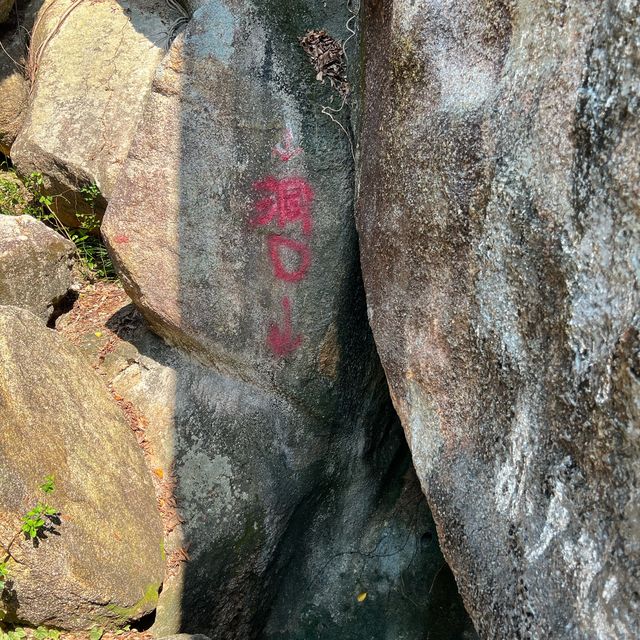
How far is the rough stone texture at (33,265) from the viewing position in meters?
3.82

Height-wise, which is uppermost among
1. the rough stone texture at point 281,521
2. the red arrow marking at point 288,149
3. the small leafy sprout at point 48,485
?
the red arrow marking at point 288,149

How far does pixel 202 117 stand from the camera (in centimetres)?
321

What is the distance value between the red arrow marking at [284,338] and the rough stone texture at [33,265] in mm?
1511

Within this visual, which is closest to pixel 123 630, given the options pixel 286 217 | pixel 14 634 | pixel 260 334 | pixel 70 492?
pixel 14 634

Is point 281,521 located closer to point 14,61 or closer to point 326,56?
point 326,56

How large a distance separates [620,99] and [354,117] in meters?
1.81

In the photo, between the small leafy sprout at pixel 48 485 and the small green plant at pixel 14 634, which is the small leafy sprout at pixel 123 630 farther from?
the small leafy sprout at pixel 48 485

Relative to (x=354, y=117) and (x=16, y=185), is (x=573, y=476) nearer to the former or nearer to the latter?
(x=354, y=117)

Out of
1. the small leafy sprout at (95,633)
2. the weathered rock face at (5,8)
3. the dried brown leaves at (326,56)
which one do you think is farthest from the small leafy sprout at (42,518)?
the weathered rock face at (5,8)

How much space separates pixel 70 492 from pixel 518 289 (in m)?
1.96

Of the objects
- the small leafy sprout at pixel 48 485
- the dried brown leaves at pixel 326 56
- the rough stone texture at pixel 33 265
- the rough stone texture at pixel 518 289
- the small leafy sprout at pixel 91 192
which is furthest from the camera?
the small leafy sprout at pixel 91 192

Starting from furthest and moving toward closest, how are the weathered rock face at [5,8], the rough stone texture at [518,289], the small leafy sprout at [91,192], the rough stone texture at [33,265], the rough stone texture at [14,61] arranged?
the rough stone texture at [14,61]
the weathered rock face at [5,8]
the small leafy sprout at [91,192]
the rough stone texture at [33,265]
the rough stone texture at [518,289]

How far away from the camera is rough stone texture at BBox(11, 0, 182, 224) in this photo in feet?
14.7

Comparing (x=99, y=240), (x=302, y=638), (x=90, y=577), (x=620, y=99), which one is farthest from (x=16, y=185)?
(x=620, y=99)
